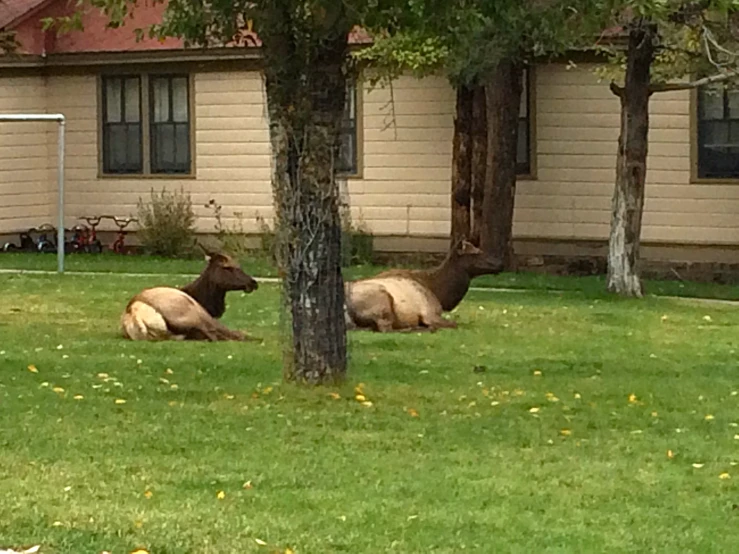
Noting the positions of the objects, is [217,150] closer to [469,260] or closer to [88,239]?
[88,239]

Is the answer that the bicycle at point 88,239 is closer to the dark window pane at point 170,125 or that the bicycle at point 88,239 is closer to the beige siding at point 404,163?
the beige siding at point 404,163

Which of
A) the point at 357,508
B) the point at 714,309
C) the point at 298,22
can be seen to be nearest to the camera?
the point at 357,508

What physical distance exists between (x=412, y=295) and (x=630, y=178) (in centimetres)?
544

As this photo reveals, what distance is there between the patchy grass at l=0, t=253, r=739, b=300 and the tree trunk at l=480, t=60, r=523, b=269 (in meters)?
0.63

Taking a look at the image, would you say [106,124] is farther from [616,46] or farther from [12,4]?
[616,46]

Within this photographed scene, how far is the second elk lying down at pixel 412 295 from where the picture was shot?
52.9 ft

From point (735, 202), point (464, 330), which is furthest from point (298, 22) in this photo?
point (735, 202)

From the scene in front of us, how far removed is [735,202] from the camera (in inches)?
955

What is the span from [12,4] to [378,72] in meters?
7.74

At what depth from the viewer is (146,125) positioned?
28.5 meters

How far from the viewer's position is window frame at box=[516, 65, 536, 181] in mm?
25594

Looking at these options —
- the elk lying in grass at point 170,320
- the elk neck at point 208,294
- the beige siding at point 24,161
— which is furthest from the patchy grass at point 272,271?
the elk lying in grass at point 170,320

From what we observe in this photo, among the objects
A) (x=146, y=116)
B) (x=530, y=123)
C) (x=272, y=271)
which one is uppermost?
(x=146, y=116)

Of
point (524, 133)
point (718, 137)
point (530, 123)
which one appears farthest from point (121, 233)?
point (718, 137)
